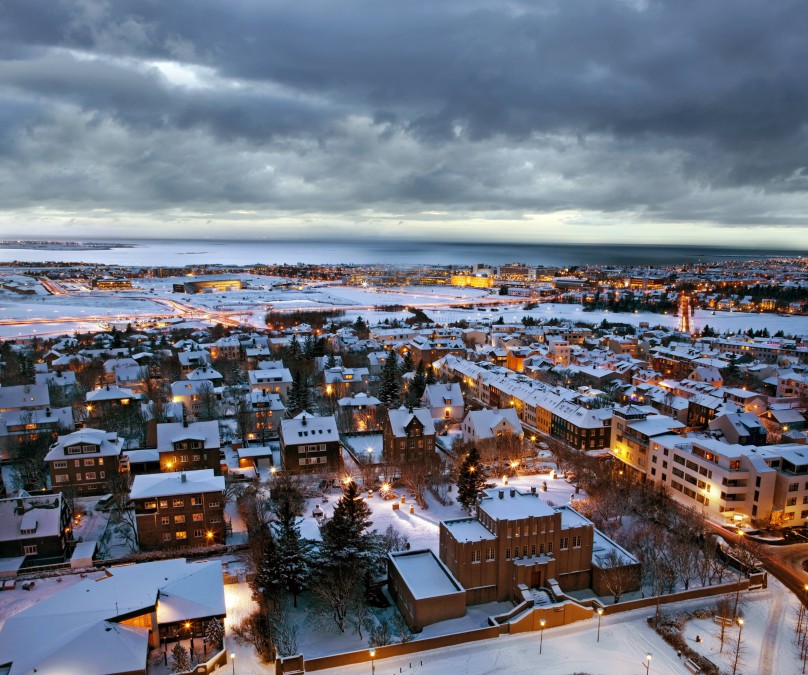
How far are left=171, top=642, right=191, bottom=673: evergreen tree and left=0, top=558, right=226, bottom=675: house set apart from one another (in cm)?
111

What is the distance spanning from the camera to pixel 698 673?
23312 millimetres

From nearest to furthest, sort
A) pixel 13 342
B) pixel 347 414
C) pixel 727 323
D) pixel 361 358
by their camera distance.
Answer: pixel 347 414 → pixel 361 358 → pixel 13 342 → pixel 727 323

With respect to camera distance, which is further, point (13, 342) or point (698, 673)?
point (13, 342)

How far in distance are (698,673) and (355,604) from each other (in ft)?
49.4

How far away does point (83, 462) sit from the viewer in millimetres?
40562

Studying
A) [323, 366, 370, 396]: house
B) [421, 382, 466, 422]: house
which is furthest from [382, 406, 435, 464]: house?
[323, 366, 370, 396]: house

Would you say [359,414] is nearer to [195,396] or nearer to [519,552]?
[195,396]

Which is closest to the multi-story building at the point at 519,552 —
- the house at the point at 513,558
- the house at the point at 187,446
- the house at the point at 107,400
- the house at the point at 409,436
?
the house at the point at 513,558

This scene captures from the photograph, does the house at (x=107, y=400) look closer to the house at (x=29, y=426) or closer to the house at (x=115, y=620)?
the house at (x=29, y=426)

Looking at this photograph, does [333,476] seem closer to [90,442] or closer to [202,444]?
[202,444]

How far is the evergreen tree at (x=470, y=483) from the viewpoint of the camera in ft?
121

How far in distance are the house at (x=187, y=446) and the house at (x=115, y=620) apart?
46.7 ft

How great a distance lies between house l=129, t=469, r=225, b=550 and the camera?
109ft

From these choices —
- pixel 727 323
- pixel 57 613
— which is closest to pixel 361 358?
pixel 57 613
